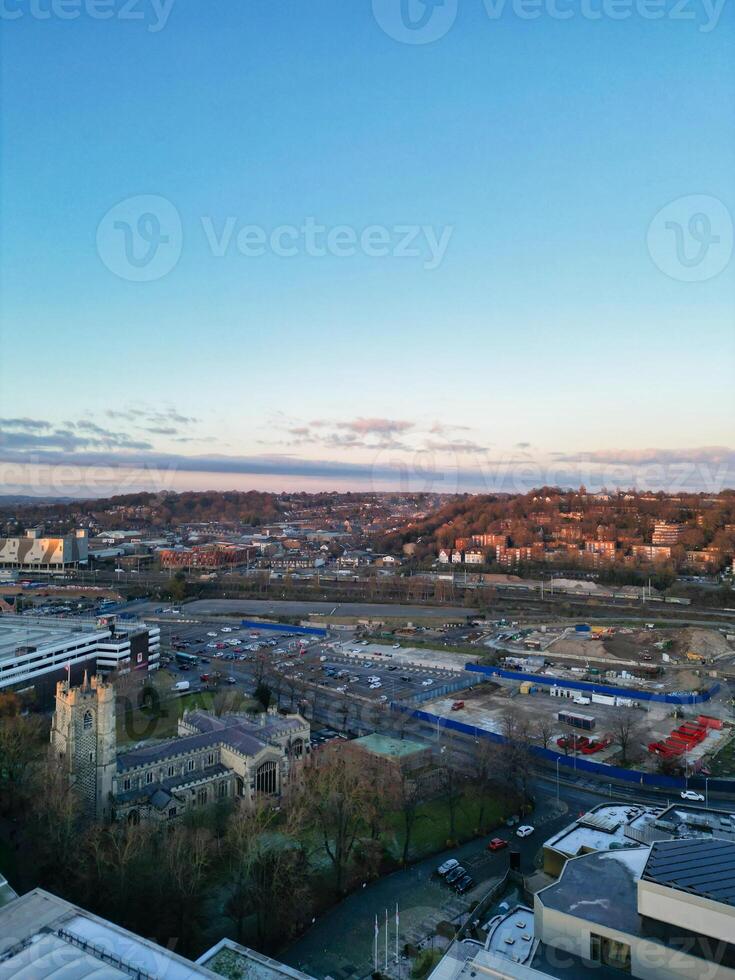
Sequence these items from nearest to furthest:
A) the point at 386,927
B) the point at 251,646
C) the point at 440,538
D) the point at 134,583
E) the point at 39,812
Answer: the point at 386,927
the point at 39,812
the point at 251,646
the point at 134,583
the point at 440,538

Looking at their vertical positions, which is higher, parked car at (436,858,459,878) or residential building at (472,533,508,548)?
residential building at (472,533,508,548)

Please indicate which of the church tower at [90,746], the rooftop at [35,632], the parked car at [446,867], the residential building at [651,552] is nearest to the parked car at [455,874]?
the parked car at [446,867]

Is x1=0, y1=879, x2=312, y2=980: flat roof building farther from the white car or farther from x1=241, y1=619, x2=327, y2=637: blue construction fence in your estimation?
x1=241, y1=619, x2=327, y2=637: blue construction fence

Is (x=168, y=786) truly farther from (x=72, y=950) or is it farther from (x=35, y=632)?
(x=35, y=632)

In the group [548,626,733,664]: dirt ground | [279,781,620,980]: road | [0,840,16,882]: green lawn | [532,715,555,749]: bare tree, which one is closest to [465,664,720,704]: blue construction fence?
[532,715,555,749]: bare tree

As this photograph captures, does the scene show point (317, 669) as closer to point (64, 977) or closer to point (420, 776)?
point (420, 776)

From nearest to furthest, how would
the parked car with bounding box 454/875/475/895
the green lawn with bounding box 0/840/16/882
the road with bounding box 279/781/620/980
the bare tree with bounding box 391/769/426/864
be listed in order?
the road with bounding box 279/781/620/980
the green lawn with bounding box 0/840/16/882
the parked car with bounding box 454/875/475/895
the bare tree with bounding box 391/769/426/864

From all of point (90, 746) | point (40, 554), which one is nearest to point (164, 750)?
point (90, 746)

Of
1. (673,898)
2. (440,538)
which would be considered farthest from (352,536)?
(673,898)
